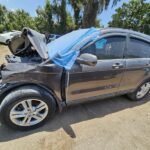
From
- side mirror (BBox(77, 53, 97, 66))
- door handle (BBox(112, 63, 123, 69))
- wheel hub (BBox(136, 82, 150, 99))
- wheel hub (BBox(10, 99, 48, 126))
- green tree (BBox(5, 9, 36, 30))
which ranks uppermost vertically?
green tree (BBox(5, 9, 36, 30))

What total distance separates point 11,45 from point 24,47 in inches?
13.6

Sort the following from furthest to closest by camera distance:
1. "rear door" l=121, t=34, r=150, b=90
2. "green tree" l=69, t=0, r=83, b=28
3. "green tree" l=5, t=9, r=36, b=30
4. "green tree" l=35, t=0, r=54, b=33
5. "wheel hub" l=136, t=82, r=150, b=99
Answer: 1. "green tree" l=5, t=9, r=36, b=30
2. "green tree" l=35, t=0, r=54, b=33
3. "green tree" l=69, t=0, r=83, b=28
4. "wheel hub" l=136, t=82, r=150, b=99
5. "rear door" l=121, t=34, r=150, b=90

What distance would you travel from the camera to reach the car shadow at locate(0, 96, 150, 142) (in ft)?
8.55

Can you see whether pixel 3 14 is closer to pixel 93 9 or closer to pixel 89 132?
pixel 93 9

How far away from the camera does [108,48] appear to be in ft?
9.68

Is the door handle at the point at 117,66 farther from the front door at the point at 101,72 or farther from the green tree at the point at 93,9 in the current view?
the green tree at the point at 93,9

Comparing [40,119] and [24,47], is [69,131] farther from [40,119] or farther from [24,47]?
[24,47]

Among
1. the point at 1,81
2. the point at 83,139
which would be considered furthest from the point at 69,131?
the point at 1,81

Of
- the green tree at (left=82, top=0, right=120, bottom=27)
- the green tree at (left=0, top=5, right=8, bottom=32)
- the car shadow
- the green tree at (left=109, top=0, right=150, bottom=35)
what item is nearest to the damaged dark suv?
the car shadow

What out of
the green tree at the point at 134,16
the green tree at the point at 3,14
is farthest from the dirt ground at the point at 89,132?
the green tree at the point at 3,14

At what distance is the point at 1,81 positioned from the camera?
239cm

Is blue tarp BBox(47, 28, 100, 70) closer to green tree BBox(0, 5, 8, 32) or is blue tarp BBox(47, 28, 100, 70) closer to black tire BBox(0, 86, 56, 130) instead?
black tire BBox(0, 86, 56, 130)

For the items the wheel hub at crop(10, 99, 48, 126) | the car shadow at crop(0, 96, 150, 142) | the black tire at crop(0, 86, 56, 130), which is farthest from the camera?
the car shadow at crop(0, 96, 150, 142)

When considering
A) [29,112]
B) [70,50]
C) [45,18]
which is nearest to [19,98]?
[29,112]
